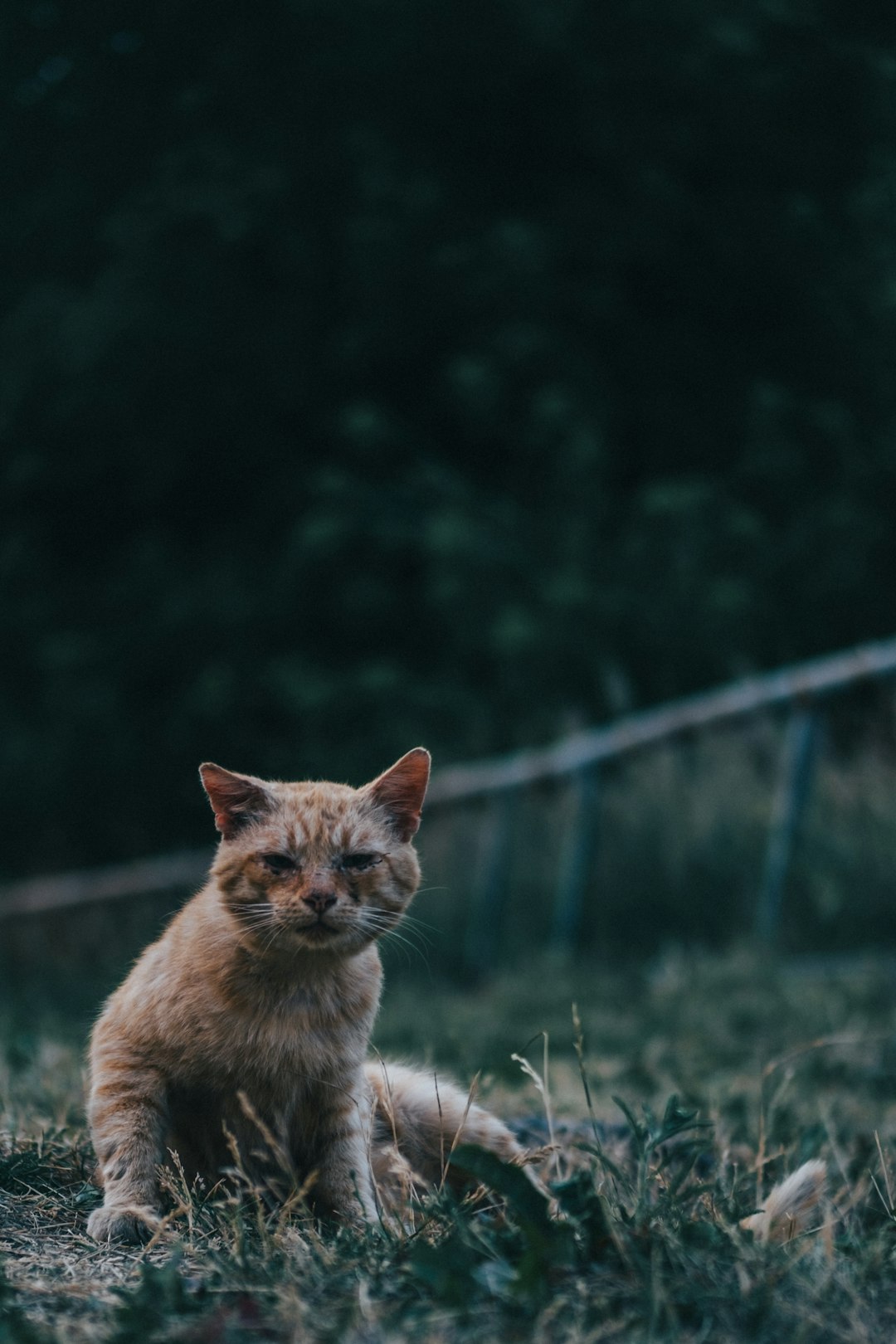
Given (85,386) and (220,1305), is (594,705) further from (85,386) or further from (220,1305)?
(220,1305)

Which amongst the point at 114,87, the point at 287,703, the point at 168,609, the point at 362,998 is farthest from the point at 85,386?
the point at 362,998

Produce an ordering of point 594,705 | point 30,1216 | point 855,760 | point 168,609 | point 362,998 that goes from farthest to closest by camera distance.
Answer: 1. point 168,609
2. point 594,705
3. point 855,760
4. point 362,998
5. point 30,1216

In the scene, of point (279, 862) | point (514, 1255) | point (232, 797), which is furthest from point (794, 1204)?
point (232, 797)

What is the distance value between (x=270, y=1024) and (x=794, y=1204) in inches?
34.2

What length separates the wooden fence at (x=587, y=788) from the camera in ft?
18.7

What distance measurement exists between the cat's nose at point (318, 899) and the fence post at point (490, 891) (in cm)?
618

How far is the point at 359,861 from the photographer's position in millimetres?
2338

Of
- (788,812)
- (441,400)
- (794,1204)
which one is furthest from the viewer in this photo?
(441,400)

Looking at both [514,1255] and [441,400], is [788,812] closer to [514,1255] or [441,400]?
[514,1255]

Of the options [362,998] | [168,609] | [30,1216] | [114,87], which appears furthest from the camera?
[168,609]

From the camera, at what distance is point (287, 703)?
11.4m

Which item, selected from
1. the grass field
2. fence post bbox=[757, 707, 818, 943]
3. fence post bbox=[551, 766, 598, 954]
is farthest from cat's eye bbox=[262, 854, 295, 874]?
fence post bbox=[551, 766, 598, 954]

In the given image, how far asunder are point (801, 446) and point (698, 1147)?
949 cm

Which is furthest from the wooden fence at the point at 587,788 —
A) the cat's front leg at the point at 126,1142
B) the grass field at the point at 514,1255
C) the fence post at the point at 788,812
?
the cat's front leg at the point at 126,1142
